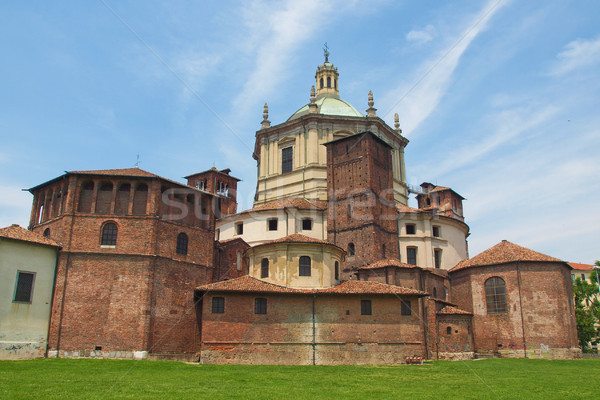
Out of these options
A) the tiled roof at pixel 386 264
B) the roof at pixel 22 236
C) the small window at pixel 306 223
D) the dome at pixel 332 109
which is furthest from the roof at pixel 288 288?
the dome at pixel 332 109

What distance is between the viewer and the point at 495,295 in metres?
37.8

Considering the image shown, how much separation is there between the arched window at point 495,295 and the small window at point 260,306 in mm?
17579

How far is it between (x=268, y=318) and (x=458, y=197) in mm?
31139

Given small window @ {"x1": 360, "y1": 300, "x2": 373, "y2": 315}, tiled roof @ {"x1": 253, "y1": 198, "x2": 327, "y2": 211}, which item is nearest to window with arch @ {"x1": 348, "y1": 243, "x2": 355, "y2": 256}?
tiled roof @ {"x1": 253, "y1": 198, "x2": 327, "y2": 211}

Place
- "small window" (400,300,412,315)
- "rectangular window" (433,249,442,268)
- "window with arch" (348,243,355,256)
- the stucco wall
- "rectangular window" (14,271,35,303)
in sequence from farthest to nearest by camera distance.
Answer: "rectangular window" (433,249,442,268)
"window with arch" (348,243,355,256)
"small window" (400,300,412,315)
"rectangular window" (14,271,35,303)
the stucco wall

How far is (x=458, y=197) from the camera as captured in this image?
177 feet

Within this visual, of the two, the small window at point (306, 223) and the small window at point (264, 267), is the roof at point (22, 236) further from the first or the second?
the small window at point (306, 223)

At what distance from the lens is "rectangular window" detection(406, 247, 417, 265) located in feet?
136

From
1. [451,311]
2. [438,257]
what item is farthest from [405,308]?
[438,257]

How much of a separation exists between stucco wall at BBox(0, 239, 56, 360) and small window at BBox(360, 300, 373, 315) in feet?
55.5

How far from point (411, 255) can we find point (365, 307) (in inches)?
504

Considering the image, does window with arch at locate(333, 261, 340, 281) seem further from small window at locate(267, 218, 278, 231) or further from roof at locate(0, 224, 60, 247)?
roof at locate(0, 224, 60, 247)

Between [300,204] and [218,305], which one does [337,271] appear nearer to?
[218,305]

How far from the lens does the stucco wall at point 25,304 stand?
86.1ft
